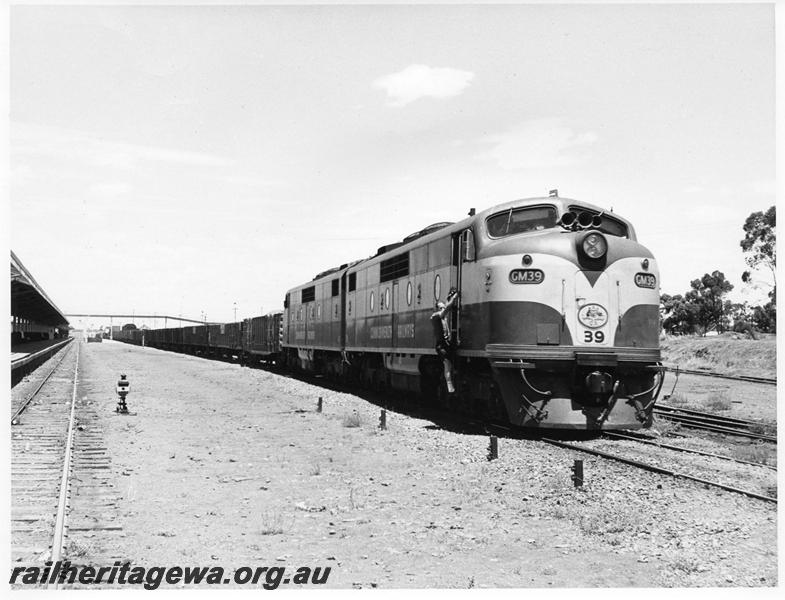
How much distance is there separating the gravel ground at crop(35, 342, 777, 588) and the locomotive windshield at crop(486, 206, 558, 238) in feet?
12.3

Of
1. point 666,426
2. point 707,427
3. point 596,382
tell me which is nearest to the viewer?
point 596,382

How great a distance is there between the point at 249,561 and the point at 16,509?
355 cm

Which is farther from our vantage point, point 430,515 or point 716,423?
point 716,423

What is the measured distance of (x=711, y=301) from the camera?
71125mm

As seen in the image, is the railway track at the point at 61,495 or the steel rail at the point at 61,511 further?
the railway track at the point at 61,495

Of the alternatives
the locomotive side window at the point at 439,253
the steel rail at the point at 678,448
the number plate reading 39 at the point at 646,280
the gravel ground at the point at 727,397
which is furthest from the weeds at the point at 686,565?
the gravel ground at the point at 727,397

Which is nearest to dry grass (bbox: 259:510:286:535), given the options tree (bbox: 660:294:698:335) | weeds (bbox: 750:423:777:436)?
weeds (bbox: 750:423:777:436)

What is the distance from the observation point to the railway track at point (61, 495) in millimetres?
6934

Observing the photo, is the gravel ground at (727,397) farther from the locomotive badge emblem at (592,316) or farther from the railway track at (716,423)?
the locomotive badge emblem at (592,316)

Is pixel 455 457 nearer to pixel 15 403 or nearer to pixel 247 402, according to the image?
pixel 247 402

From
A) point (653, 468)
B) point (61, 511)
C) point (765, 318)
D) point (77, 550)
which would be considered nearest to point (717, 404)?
point (653, 468)

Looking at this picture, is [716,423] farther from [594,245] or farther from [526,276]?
[526,276]

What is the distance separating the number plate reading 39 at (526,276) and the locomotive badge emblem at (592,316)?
89 cm

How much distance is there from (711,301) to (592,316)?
65.1 metres
